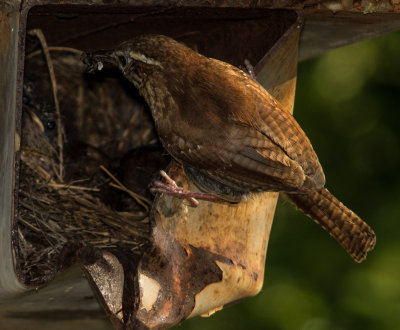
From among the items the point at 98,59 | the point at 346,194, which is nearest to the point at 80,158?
the point at 98,59

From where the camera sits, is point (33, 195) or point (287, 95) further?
point (33, 195)

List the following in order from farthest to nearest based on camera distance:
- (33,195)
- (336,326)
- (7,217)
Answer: (336,326) → (33,195) → (7,217)

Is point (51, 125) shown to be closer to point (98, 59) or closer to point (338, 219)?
point (98, 59)

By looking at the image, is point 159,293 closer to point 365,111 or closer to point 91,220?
point 91,220

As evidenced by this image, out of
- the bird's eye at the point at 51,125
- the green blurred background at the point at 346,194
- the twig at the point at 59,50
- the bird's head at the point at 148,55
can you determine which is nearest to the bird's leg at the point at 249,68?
the bird's head at the point at 148,55

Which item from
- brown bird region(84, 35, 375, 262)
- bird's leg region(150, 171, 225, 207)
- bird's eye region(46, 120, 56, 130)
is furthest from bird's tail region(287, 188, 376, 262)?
bird's eye region(46, 120, 56, 130)

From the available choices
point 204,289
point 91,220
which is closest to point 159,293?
point 204,289
